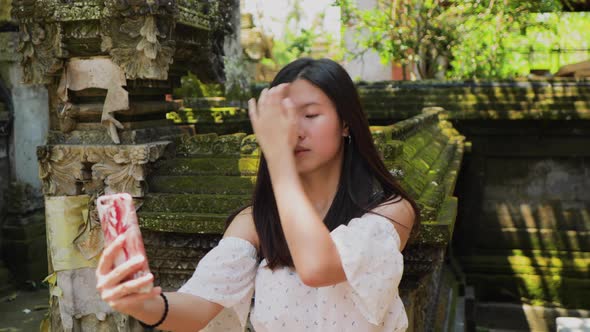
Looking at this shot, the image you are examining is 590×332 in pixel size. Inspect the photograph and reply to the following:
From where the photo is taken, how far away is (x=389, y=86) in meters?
8.38

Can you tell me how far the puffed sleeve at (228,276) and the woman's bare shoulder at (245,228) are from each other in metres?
0.03

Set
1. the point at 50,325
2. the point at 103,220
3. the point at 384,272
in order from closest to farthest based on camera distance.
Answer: the point at 103,220, the point at 384,272, the point at 50,325

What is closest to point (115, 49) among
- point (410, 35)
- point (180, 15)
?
point (180, 15)

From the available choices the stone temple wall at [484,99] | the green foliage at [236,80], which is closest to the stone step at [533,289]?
the stone temple wall at [484,99]

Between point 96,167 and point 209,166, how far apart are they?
55cm

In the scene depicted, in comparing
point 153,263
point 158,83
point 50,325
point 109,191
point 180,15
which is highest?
point 180,15

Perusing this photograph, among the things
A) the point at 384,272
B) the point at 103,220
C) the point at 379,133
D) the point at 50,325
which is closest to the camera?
the point at 103,220

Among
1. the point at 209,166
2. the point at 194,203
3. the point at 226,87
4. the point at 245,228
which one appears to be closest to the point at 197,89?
the point at 226,87

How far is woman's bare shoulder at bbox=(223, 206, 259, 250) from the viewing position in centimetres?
207

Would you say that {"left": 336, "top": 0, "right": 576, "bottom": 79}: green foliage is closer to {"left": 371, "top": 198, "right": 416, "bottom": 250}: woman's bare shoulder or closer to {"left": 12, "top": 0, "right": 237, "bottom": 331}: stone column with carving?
{"left": 12, "top": 0, "right": 237, "bottom": 331}: stone column with carving

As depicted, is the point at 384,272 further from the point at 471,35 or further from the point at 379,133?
the point at 471,35

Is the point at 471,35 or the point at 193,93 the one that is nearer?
the point at 193,93

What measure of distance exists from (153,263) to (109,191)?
414 millimetres

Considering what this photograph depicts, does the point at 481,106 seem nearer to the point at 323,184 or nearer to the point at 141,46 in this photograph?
the point at 141,46
